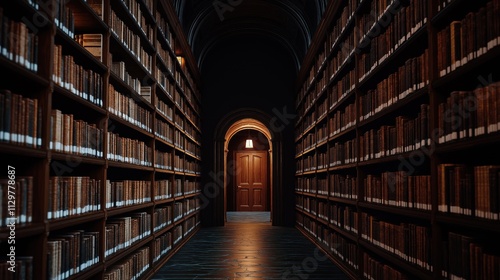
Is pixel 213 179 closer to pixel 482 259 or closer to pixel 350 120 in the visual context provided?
pixel 350 120

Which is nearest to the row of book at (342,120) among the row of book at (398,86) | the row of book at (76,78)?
the row of book at (398,86)

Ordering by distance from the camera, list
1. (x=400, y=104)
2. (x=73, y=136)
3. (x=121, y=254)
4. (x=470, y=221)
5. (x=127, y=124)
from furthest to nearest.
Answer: (x=127, y=124) < (x=121, y=254) < (x=400, y=104) < (x=73, y=136) < (x=470, y=221)

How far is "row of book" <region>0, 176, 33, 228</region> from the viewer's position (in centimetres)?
239

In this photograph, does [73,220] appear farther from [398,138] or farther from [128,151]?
[398,138]

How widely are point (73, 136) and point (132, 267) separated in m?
2.11

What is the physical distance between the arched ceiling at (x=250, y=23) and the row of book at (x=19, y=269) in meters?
7.41

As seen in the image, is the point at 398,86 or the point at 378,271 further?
the point at 378,271

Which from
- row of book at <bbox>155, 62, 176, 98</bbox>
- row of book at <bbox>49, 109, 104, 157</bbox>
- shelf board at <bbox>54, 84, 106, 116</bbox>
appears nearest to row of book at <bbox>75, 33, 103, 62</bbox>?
shelf board at <bbox>54, 84, 106, 116</bbox>

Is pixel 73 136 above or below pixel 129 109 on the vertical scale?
below

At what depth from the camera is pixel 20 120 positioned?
8.33ft

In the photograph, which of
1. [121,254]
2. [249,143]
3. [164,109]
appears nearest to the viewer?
[121,254]

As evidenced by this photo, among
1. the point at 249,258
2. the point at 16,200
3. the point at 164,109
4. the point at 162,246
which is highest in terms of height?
the point at 164,109

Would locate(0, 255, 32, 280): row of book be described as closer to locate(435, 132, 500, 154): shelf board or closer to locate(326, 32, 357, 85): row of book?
locate(435, 132, 500, 154): shelf board

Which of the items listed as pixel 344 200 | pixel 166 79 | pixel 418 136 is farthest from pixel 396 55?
pixel 166 79
